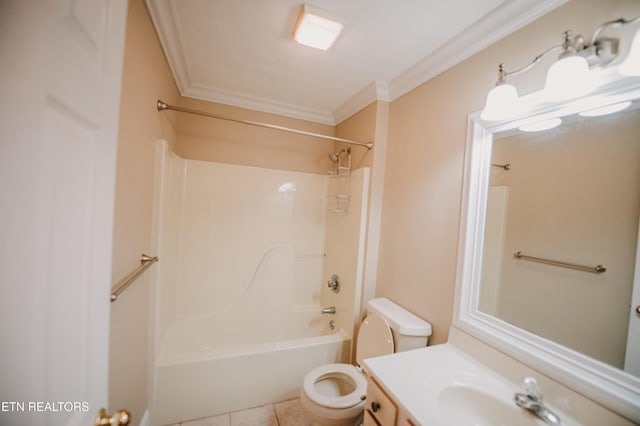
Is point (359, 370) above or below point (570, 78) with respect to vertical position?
below

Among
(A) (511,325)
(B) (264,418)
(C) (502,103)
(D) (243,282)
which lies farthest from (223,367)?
(C) (502,103)

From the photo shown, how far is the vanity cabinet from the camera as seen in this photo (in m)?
0.84

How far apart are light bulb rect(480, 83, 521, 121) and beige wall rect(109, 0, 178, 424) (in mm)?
1489

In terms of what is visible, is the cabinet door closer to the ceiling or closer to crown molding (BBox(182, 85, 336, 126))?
the ceiling

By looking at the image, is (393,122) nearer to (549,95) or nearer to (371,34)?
(371,34)

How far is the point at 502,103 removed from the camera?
949 millimetres

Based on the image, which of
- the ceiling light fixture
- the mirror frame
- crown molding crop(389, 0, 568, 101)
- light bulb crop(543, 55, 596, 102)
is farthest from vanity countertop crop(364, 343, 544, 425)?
the ceiling light fixture

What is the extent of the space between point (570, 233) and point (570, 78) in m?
0.57

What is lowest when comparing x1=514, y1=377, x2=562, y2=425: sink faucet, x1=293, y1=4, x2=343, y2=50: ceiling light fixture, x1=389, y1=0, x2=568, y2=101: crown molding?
x1=514, y1=377, x2=562, y2=425: sink faucet

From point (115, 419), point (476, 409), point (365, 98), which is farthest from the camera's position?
point (365, 98)

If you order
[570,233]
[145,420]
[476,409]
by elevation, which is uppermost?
[570,233]

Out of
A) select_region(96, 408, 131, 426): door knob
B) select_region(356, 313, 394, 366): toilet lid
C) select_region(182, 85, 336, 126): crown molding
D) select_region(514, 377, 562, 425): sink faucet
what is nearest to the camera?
select_region(96, 408, 131, 426): door knob

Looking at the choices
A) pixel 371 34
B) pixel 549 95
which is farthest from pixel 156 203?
pixel 549 95

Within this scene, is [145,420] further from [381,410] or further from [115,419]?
[381,410]
